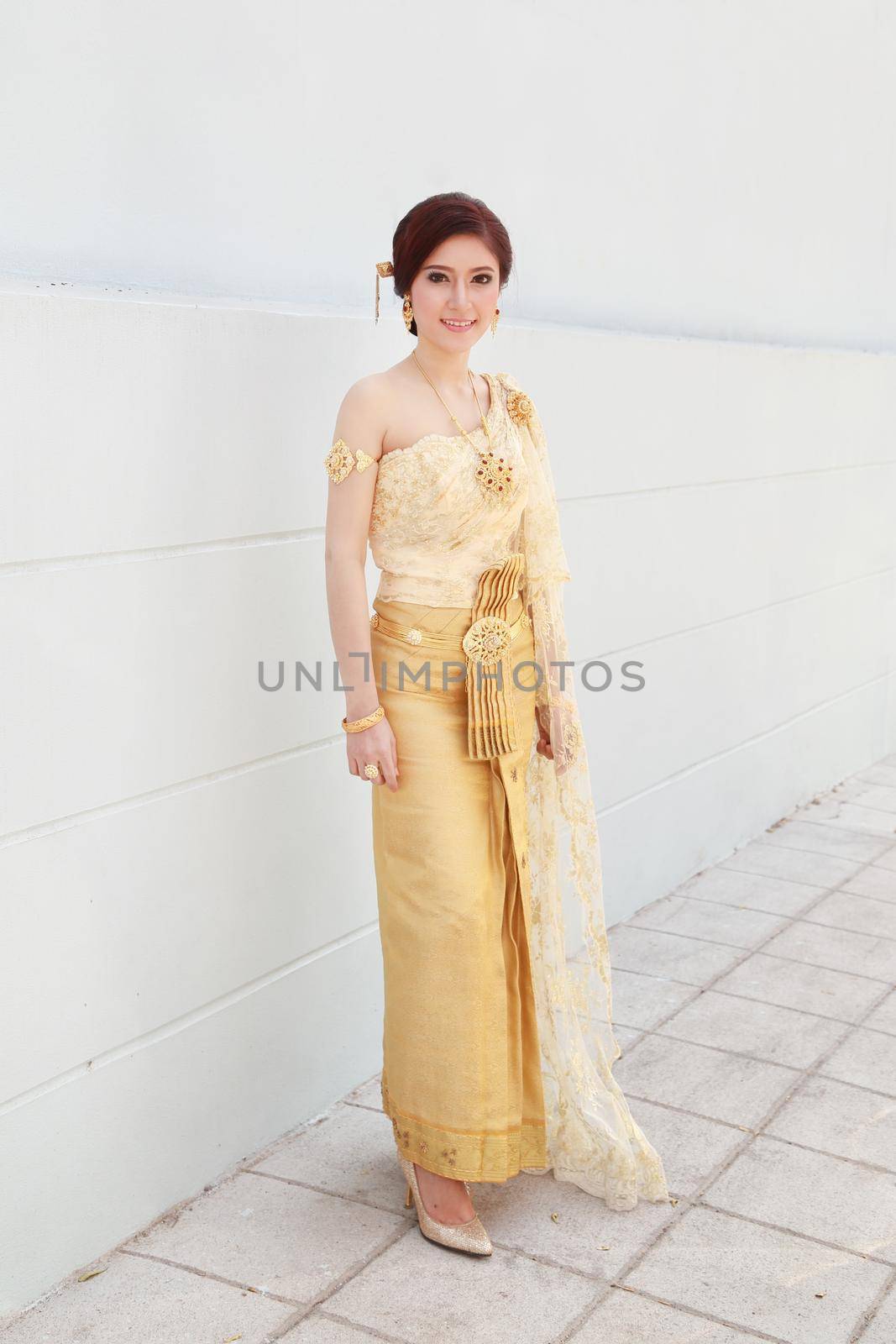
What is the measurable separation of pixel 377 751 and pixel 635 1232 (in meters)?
0.95

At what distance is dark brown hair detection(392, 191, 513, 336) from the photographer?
2.19m

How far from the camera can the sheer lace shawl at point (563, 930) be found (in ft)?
8.04

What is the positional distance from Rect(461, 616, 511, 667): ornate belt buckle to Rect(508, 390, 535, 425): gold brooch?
0.35 metres

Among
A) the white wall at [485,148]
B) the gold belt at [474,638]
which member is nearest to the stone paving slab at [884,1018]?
the gold belt at [474,638]

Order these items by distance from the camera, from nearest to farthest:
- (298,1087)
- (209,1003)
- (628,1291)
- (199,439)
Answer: (628,1291) → (199,439) → (209,1003) → (298,1087)

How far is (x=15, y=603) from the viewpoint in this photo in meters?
2.07

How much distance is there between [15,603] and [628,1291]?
4.75 feet

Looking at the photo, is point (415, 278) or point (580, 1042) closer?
point (415, 278)

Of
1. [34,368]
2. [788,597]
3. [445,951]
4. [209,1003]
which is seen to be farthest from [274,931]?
[788,597]

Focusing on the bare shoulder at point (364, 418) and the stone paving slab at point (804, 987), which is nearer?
the bare shoulder at point (364, 418)

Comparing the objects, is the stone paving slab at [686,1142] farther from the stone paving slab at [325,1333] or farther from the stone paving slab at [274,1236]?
the stone paving slab at [325,1333]

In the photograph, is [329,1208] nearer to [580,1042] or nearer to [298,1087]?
[298,1087]

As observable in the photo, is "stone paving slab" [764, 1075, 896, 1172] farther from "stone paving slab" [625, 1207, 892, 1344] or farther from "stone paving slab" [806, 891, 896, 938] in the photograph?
"stone paving slab" [806, 891, 896, 938]

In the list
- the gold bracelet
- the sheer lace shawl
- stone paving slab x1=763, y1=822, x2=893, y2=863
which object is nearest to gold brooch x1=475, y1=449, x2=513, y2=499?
the sheer lace shawl
